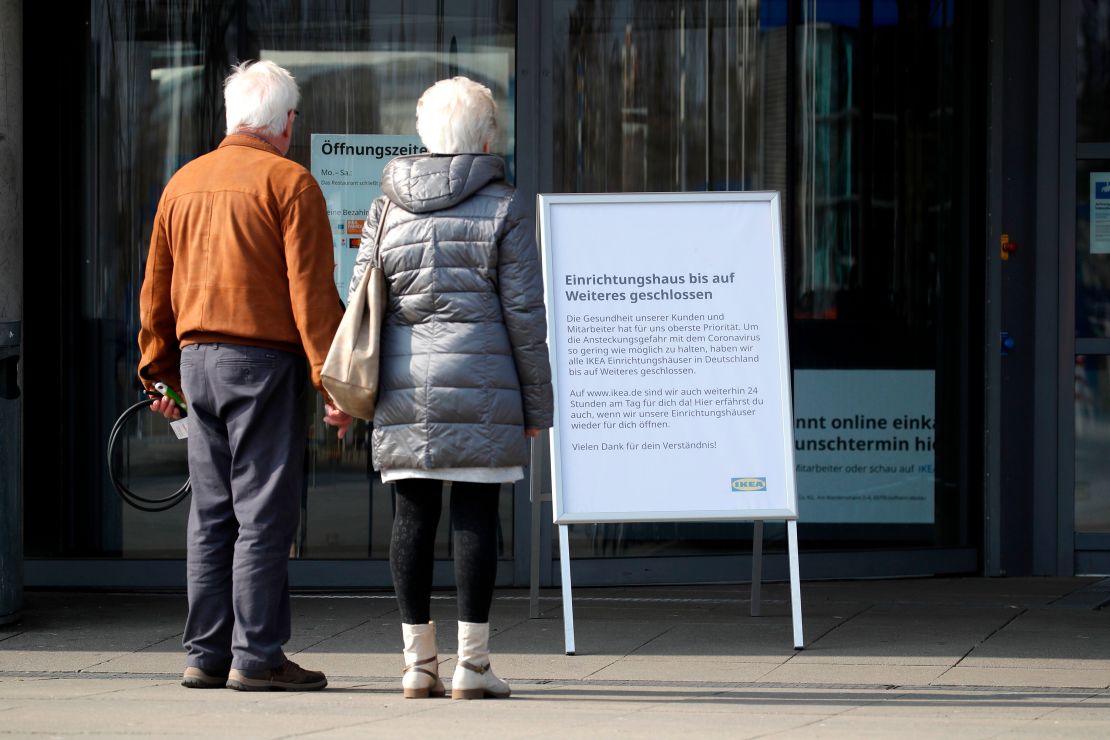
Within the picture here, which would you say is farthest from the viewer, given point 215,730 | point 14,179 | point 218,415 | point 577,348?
point 14,179

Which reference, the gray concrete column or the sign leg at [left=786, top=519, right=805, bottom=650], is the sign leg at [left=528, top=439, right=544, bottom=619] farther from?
the gray concrete column

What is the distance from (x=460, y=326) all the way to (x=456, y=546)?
2.06ft

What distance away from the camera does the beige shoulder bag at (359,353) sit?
15.2 ft

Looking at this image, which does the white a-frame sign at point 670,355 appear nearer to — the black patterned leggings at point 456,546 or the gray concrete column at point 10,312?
the black patterned leggings at point 456,546

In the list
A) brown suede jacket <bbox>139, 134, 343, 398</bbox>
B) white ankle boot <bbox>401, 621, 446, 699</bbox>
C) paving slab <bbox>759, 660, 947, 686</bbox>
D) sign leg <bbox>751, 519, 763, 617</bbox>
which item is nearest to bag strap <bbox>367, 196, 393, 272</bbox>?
brown suede jacket <bbox>139, 134, 343, 398</bbox>

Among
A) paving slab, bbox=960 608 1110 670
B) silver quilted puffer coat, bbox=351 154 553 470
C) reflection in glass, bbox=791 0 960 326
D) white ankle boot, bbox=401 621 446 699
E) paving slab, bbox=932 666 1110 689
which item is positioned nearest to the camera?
silver quilted puffer coat, bbox=351 154 553 470

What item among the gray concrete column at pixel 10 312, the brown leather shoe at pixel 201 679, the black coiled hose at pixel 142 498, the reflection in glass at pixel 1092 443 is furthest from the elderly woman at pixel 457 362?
the reflection in glass at pixel 1092 443

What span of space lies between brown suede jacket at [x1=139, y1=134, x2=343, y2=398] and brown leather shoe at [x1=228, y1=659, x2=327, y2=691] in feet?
2.84

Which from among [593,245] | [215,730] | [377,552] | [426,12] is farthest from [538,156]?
[215,730]

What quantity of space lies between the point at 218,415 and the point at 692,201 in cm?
195

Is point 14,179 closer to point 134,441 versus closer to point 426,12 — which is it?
point 134,441

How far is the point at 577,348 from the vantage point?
19.3ft

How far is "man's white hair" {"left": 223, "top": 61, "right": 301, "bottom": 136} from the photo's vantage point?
496 cm

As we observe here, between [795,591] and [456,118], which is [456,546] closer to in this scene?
[456,118]
